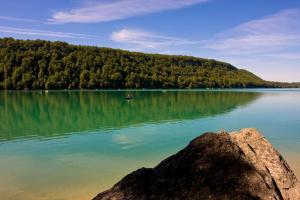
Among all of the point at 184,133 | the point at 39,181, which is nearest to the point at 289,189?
the point at 39,181

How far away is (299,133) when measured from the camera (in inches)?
1470

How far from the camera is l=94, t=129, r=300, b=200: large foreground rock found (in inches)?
231

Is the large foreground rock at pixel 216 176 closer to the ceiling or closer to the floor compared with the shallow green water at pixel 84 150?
closer to the ceiling

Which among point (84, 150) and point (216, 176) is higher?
point (216, 176)

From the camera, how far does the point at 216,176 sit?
6.04m

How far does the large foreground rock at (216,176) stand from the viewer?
5879 millimetres

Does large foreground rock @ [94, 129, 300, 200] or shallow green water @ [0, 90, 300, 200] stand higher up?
large foreground rock @ [94, 129, 300, 200]

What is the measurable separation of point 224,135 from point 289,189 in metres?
1.44

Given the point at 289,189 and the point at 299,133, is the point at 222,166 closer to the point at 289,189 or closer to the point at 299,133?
the point at 289,189

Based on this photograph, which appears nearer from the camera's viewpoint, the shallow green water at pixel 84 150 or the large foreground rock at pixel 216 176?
the large foreground rock at pixel 216 176

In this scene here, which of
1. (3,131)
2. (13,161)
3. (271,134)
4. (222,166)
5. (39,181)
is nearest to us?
(222,166)

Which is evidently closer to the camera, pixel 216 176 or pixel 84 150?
pixel 216 176

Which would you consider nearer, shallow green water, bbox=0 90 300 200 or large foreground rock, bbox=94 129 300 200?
large foreground rock, bbox=94 129 300 200

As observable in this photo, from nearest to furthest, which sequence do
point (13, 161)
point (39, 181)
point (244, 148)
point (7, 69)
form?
1. point (244, 148)
2. point (39, 181)
3. point (13, 161)
4. point (7, 69)
